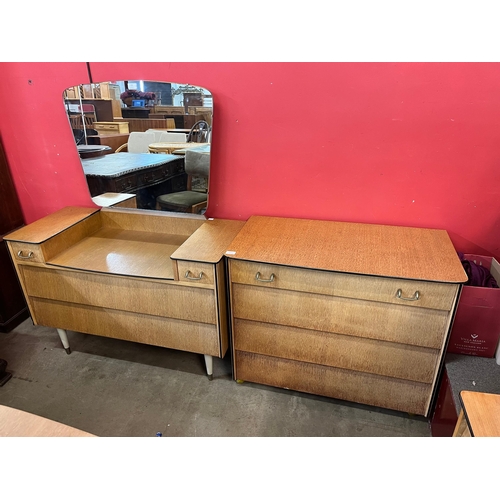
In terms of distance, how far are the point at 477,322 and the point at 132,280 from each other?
1487 mm

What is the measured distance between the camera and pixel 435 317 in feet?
4.27

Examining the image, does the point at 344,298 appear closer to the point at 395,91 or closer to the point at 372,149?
the point at 372,149

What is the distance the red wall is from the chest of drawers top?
0.11 metres

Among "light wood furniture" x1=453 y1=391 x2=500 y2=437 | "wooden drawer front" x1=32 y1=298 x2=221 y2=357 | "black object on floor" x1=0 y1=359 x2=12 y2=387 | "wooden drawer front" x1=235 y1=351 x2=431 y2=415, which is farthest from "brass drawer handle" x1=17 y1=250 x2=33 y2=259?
"light wood furniture" x1=453 y1=391 x2=500 y2=437

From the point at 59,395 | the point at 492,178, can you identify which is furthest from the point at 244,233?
the point at 59,395

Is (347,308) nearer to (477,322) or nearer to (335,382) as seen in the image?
(335,382)

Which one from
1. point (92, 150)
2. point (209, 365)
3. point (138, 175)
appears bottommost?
point (209, 365)

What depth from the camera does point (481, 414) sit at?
2.96ft

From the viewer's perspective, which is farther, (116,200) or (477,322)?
(116,200)

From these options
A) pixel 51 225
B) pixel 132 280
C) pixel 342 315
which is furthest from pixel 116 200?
pixel 342 315

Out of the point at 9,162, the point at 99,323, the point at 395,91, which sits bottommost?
the point at 99,323

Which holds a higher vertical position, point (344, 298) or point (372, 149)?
point (372, 149)

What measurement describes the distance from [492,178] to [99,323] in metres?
1.92

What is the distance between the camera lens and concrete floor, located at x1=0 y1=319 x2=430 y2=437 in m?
1.54
